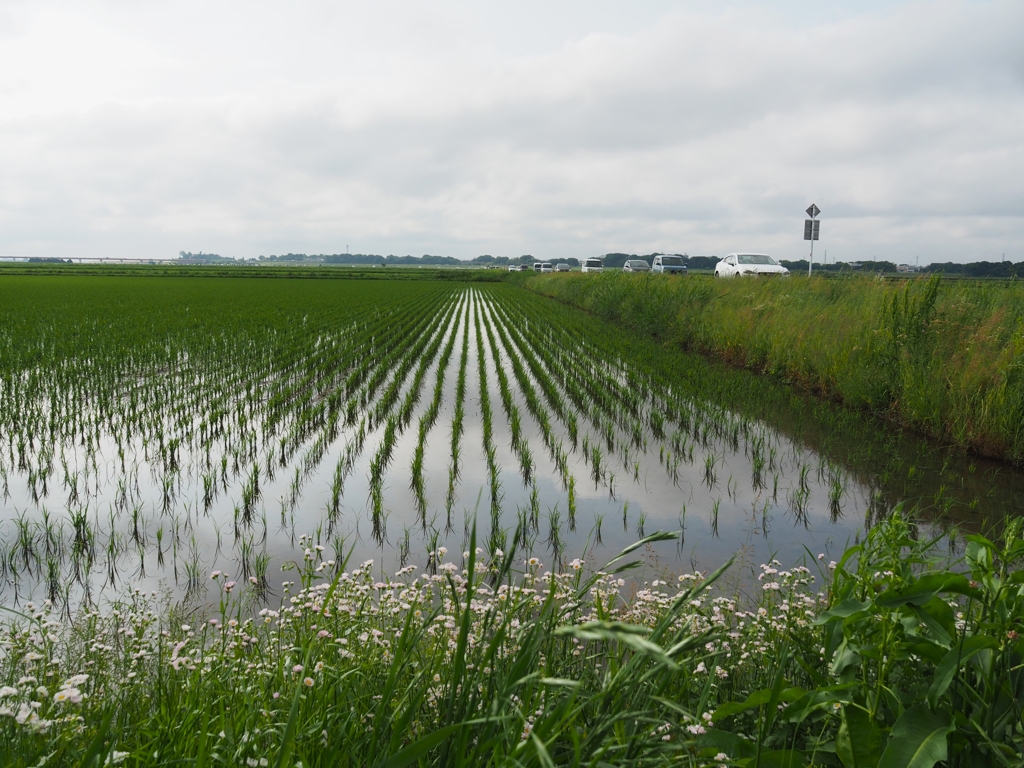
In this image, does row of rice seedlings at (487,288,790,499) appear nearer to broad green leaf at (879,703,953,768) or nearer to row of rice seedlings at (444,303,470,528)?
row of rice seedlings at (444,303,470,528)

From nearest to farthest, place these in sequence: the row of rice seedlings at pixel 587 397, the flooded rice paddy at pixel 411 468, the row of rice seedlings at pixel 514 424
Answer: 1. the flooded rice paddy at pixel 411 468
2. the row of rice seedlings at pixel 514 424
3. the row of rice seedlings at pixel 587 397

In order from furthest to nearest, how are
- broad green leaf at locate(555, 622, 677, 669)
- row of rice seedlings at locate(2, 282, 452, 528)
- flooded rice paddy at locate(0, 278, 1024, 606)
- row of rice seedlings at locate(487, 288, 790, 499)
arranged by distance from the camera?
row of rice seedlings at locate(487, 288, 790, 499) < row of rice seedlings at locate(2, 282, 452, 528) < flooded rice paddy at locate(0, 278, 1024, 606) < broad green leaf at locate(555, 622, 677, 669)

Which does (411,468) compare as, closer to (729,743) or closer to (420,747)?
(729,743)

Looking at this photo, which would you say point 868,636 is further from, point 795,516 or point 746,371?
point 746,371

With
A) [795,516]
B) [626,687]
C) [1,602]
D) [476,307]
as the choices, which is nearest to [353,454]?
[1,602]

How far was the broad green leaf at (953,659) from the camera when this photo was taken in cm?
173

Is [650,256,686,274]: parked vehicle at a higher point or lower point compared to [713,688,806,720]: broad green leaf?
higher

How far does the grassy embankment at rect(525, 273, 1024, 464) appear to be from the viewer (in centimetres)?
747

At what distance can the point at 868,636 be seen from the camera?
6.80 feet

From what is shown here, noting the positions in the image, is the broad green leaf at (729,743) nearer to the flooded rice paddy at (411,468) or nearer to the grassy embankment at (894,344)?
the flooded rice paddy at (411,468)

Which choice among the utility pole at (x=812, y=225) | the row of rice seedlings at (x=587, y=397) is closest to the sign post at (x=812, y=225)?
the utility pole at (x=812, y=225)

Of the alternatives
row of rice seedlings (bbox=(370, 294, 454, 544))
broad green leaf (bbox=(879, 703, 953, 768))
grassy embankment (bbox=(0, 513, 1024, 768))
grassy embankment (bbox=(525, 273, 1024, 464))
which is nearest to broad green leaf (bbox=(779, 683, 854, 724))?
grassy embankment (bbox=(0, 513, 1024, 768))

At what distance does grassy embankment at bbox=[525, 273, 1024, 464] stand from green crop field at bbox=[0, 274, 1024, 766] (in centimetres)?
45

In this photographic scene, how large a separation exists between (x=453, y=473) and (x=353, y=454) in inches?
50.1
